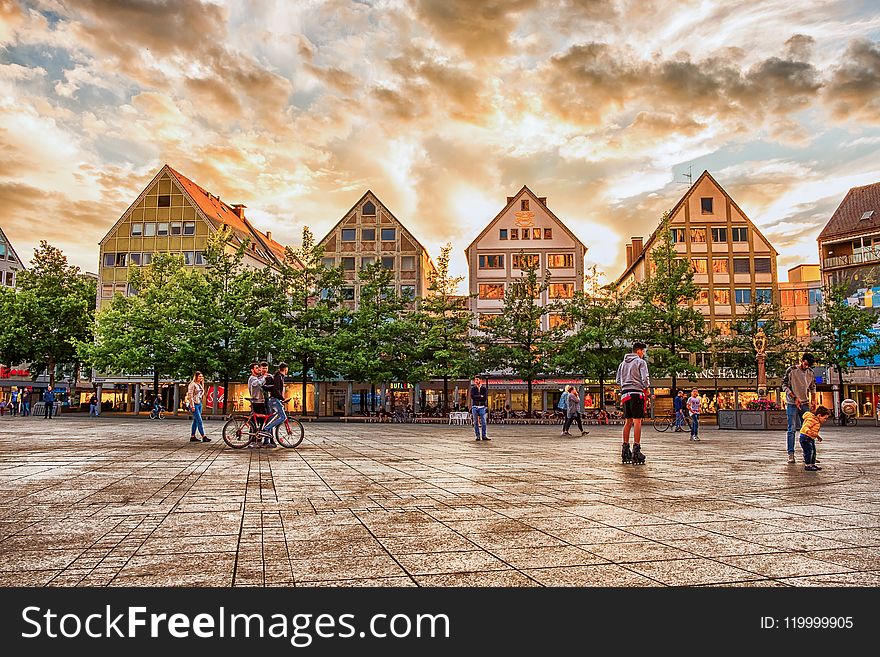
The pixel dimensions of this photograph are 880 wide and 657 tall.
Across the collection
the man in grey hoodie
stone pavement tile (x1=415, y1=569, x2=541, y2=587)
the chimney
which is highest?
the chimney

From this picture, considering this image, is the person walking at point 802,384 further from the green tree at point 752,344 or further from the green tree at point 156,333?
the green tree at point 156,333

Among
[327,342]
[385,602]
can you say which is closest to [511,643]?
[385,602]

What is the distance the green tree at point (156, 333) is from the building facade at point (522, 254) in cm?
2143

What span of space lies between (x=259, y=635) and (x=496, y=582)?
4.34ft

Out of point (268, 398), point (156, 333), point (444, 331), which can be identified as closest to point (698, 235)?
point (444, 331)

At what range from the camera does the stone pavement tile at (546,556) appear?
4117mm

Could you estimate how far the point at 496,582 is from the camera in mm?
3682

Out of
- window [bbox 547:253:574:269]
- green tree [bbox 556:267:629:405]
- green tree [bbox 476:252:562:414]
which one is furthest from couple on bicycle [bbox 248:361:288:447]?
window [bbox 547:253:574:269]

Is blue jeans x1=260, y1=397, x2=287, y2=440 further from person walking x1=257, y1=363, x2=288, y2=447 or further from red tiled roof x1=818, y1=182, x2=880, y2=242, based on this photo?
red tiled roof x1=818, y1=182, x2=880, y2=242

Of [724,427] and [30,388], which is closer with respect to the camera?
[724,427]

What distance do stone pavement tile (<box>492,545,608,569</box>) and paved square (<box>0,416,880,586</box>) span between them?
2cm

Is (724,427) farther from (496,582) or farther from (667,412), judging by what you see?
(496,582)

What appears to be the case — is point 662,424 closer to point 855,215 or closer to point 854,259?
point 854,259

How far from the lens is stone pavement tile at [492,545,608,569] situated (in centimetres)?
412
